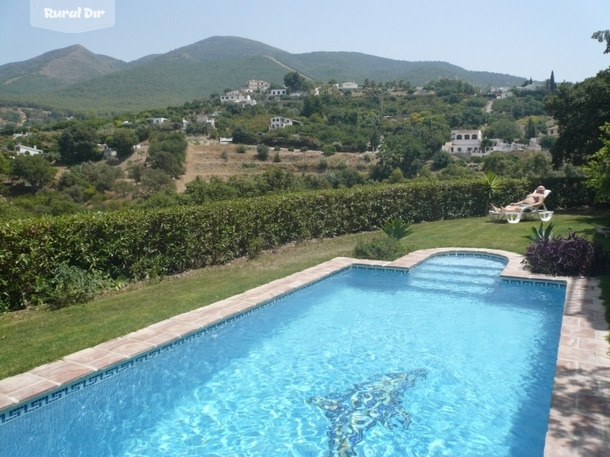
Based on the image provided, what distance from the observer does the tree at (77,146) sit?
6425cm

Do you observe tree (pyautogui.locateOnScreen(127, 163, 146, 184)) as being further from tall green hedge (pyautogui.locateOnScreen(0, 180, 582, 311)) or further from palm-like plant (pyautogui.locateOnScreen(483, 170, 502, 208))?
tall green hedge (pyautogui.locateOnScreen(0, 180, 582, 311))

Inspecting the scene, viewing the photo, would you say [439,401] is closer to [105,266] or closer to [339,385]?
[339,385]

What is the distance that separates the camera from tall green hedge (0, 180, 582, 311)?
6982 mm

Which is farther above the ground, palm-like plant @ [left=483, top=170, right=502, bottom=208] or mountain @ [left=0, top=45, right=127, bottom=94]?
mountain @ [left=0, top=45, right=127, bottom=94]

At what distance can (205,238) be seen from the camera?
9.80m

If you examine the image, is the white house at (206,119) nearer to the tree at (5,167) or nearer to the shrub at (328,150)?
the shrub at (328,150)

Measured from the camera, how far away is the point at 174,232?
9.11m

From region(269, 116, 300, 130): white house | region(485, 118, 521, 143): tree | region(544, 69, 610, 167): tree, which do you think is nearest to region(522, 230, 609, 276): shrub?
region(544, 69, 610, 167): tree

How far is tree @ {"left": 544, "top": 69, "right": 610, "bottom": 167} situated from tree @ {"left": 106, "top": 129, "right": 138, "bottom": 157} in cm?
5810

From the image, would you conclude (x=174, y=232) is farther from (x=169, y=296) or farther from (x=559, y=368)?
(x=559, y=368)

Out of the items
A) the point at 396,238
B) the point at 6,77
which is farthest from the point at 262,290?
the point at 6,77

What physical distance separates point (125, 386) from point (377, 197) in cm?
1095

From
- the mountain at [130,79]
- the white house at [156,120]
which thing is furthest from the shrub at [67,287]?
the mountain at [130,79]

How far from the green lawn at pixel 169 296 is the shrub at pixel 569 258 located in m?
0.51
